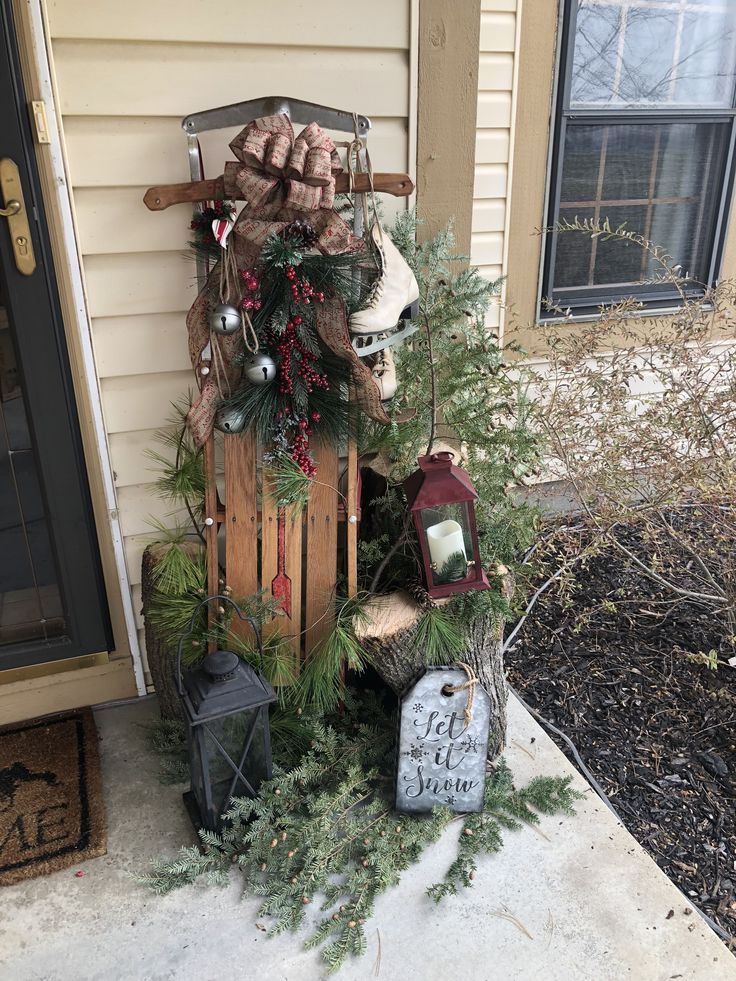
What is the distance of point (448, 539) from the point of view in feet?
6.18

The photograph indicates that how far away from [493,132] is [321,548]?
1698 millimetres

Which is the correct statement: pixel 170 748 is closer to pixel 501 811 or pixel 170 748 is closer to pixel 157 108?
pixel 501 811

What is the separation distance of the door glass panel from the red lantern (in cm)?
104

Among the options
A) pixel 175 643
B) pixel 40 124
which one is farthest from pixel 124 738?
pixel 40 124

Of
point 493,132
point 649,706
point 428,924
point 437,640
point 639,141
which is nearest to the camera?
point 428,924

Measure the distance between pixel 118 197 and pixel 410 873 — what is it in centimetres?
179

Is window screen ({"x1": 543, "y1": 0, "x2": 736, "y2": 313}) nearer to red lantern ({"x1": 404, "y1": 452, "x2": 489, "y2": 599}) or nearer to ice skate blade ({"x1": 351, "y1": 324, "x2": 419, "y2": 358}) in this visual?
ice skate blade ({"x1": 351, "y1": 324, "x2": 419, "y2": 358})

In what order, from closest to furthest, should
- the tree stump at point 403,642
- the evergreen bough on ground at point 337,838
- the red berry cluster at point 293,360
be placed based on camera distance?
the evergreen bough on ground at point 337,838 < the red berry cluster at point 293,360 < the tree stump at point 403,642

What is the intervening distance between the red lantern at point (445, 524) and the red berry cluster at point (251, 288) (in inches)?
21.2

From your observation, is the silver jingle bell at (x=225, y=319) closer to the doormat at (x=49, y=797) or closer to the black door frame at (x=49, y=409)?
the black door frame at (x=49, y=409)

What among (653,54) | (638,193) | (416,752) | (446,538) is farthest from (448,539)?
(653,54)

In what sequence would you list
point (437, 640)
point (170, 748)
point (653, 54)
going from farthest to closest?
1. point (653, 54)
2. point (170, 748)
3. point (437, 640)

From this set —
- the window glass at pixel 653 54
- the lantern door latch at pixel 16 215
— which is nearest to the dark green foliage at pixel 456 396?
the lantern door latch at pixel 16 215

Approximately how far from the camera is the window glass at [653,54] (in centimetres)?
295
